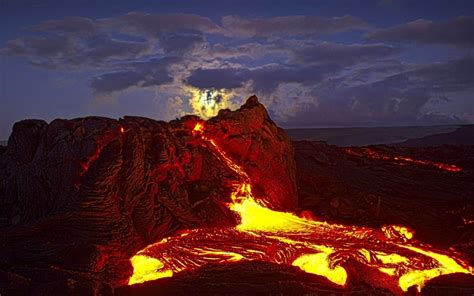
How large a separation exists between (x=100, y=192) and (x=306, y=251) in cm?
357

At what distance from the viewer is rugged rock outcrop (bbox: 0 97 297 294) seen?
7.22 meters

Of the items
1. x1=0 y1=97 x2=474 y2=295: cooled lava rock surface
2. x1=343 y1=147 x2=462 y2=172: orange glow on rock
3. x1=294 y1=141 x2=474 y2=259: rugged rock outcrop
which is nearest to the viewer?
x1=0 y1=97 x2=474 y2=295: cooled lava rock surface

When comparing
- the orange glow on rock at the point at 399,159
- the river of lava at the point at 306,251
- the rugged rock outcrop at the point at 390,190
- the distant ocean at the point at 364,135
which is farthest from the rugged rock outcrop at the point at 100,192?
the distant ocean at the point at 364,135

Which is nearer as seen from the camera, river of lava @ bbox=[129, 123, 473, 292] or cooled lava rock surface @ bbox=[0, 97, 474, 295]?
cooled lava rock surface @ bbox=[0, 97, 474, 295]

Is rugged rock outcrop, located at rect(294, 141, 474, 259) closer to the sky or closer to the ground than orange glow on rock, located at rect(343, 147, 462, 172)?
closer to the ground

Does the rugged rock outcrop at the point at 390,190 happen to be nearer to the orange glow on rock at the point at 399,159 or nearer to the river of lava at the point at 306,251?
the orange glow on rock at the point at 399,159

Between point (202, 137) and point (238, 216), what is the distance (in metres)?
2.25

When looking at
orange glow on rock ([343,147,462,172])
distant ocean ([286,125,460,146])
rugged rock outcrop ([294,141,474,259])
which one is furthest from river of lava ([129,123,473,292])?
distant ocean ([286,125,460,146])

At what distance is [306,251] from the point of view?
831 cm

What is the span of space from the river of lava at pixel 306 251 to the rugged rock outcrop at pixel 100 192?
472 millimetres

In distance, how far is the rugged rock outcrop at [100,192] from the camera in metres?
7.22

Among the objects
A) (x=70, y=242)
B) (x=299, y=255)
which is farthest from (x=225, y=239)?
→ (x=70, y=242)

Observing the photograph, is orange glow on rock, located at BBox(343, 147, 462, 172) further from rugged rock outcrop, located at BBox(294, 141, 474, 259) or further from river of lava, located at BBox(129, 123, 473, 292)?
river of lava, located at BBox(129, 123, 473, 292)

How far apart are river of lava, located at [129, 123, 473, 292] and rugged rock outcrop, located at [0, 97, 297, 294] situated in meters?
0.47
